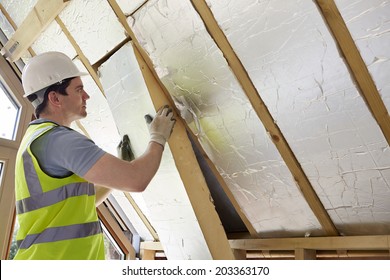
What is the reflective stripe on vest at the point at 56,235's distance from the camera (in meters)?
1.43

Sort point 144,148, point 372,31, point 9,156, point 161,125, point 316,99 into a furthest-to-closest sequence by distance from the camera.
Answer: point 9,156 → point 144,148 → point 161,125 → point 316,99 → point 372,31

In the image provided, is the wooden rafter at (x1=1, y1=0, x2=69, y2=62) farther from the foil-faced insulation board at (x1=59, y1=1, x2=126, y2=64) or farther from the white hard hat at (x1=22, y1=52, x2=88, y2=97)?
the white hard hat at (x1=22, y1=52, x2=88, y2=97)

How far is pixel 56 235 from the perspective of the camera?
1.43 metres

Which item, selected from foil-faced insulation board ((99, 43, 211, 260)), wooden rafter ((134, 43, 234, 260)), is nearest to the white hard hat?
foil-faced insulation board ((99, 43, 211, 260))

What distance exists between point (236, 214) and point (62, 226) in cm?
116

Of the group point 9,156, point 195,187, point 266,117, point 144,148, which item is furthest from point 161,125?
point 9,156

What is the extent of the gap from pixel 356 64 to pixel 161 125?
828 millimetres

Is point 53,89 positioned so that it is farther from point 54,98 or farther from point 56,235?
point 56,235

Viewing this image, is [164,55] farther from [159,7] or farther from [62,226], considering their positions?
[62,226]

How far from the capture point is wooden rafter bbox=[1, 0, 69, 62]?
2.23 meters

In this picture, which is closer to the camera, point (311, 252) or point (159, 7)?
point (159, 7)

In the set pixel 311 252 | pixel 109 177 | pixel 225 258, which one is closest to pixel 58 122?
pixel 109 177

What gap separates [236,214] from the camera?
236 centimetres

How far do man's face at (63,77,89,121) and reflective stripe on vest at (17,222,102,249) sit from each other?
49 centimetres
